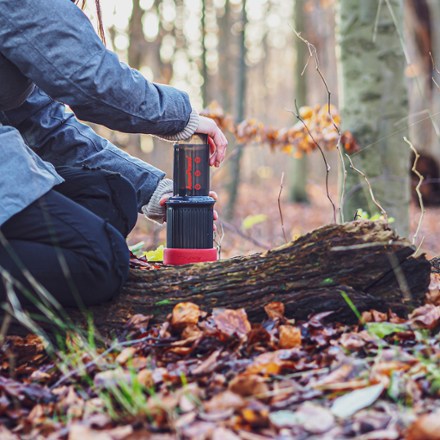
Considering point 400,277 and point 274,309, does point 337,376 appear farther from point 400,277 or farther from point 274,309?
point 400,277

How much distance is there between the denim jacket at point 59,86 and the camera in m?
2.16

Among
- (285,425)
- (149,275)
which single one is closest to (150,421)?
(285,425)

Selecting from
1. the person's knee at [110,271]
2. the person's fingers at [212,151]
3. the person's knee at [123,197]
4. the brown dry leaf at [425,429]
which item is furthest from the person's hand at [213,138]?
the brown dry leaf at [425,429]

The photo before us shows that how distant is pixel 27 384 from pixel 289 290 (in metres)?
0.95

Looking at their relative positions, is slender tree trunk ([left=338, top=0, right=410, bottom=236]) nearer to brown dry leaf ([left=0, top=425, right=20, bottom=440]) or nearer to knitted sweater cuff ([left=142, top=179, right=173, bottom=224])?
knitted sweater cuff ([left=142, top=179, right=173, bottom=224])

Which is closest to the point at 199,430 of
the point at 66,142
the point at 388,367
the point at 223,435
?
the point at 223,435

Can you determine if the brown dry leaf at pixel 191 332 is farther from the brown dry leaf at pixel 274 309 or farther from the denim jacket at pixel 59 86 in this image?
the denim jacket at pixel 59 86

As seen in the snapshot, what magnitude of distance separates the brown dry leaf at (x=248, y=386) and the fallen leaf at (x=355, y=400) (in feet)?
0.66

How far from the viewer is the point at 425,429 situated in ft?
4.70

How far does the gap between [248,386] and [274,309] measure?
1.78 ft

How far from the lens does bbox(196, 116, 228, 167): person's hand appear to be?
2697 millimetres

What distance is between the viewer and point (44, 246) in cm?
225

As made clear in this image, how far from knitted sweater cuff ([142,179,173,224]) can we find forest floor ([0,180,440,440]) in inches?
34.3

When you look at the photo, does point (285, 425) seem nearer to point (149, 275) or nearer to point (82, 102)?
point (149, 275)
